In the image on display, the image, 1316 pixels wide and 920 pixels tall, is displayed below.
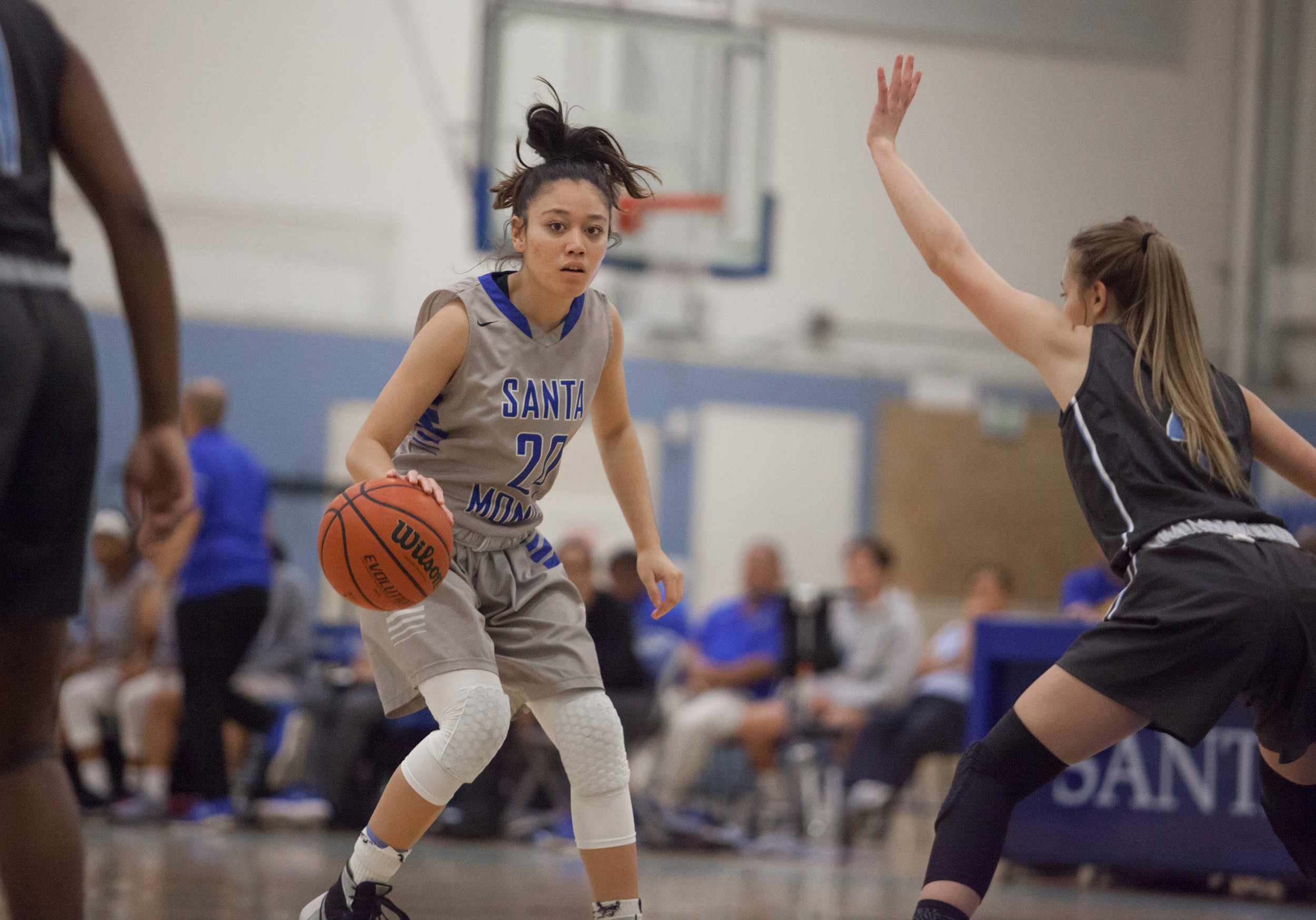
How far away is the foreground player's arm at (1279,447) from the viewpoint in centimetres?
287

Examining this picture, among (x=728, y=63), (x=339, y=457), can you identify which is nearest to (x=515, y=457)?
(x=728, y=63)

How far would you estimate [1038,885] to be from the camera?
230 inches

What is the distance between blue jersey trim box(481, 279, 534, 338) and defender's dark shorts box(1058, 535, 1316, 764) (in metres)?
1.26

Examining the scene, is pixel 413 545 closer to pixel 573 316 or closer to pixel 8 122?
pixel 573 316

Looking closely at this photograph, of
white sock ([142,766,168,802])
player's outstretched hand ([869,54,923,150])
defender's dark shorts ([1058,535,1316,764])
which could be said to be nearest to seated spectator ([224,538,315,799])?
white sock ([142,766,168,802])

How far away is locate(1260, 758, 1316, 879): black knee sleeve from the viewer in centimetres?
277

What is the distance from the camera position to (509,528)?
2.98m

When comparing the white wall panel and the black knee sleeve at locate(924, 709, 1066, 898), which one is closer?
the black knee sleeve at locate(924, 709, 1066, 898)

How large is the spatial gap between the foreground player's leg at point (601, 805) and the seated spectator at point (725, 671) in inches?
181

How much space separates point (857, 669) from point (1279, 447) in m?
4.95

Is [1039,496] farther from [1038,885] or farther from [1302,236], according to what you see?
[1038,885]

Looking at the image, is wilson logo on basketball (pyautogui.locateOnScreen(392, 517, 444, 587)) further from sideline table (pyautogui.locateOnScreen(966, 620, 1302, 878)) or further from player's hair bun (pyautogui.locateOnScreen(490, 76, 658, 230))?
sideline table (pyautogui.locateOnScreen(966, 620, 1302, 878))

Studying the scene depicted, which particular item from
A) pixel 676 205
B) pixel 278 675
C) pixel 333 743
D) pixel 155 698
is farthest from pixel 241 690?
pixel 676 205

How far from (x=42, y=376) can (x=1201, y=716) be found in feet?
6.43
